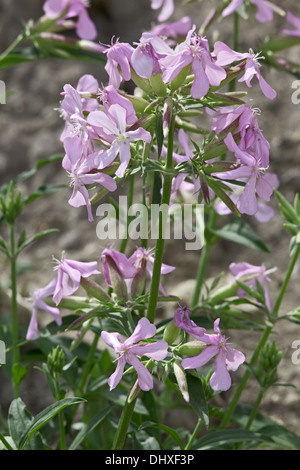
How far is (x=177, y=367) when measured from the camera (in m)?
1.09

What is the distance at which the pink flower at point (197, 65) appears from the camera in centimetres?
103

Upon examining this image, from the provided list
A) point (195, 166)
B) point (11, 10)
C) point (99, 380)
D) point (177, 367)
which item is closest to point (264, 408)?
point (99, 380)

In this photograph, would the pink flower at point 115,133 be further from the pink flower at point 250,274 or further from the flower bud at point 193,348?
the pink flower at point 250,274

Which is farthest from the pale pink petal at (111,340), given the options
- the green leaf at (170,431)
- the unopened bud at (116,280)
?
the green leaf at (170,431)

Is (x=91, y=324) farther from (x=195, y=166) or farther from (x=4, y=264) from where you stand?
(x=4, y=264)

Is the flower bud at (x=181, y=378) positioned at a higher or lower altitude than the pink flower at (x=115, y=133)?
lower

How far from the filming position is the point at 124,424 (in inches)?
47.6

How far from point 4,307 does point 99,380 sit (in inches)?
29.8

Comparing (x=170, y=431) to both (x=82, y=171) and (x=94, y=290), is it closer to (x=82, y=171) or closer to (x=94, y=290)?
(x=94, y=290)

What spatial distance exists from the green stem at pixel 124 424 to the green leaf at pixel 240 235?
0.56 metres

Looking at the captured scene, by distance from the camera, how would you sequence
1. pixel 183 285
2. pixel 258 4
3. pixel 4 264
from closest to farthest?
pixel 258 4 → pixel 183 285 → pixel 4 264

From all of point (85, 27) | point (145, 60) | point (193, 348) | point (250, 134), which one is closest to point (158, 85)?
point (145, 60)

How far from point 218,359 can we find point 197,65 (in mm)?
446

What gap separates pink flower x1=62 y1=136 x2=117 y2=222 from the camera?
3.44ft
